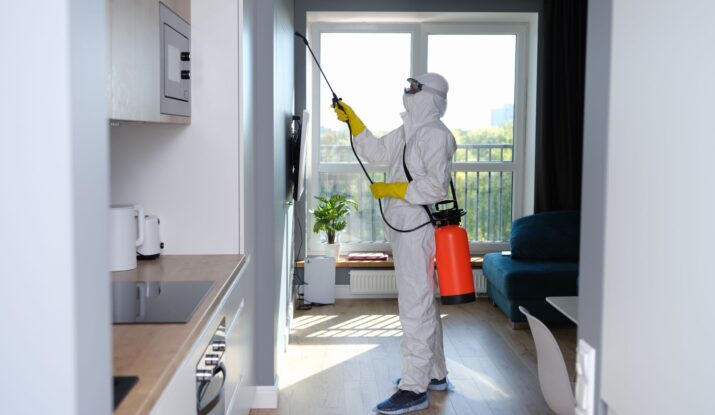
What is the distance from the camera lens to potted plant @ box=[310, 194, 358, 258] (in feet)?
20.1

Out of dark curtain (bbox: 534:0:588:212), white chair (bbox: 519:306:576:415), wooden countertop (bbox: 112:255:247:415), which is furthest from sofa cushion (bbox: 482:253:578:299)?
wooden countertop (bbox: 112:255:247:415)

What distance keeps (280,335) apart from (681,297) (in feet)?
11.8

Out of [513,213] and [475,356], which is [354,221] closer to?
[513,213]

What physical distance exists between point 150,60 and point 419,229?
221 centimetres

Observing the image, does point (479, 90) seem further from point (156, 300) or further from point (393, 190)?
point (156, 300)

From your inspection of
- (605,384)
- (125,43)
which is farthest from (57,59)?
(125,43)

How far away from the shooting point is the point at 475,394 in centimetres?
412

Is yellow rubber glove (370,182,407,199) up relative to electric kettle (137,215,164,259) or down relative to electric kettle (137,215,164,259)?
up

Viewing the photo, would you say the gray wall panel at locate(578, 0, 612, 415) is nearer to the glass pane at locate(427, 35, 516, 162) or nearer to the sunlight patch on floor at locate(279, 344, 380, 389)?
the sunlight patch on floor at locate(279, 344, 380, 389)

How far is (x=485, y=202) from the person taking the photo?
21.7 ft

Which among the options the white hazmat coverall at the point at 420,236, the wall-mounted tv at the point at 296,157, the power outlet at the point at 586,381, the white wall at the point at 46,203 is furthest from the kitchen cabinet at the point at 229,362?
the wall-mounted tv at the point at 296,157

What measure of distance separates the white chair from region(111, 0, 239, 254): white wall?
52.8 inches

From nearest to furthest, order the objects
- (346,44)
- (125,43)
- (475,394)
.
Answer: (125,43)
(475,394)
(346,44)

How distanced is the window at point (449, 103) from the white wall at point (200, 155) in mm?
3345
